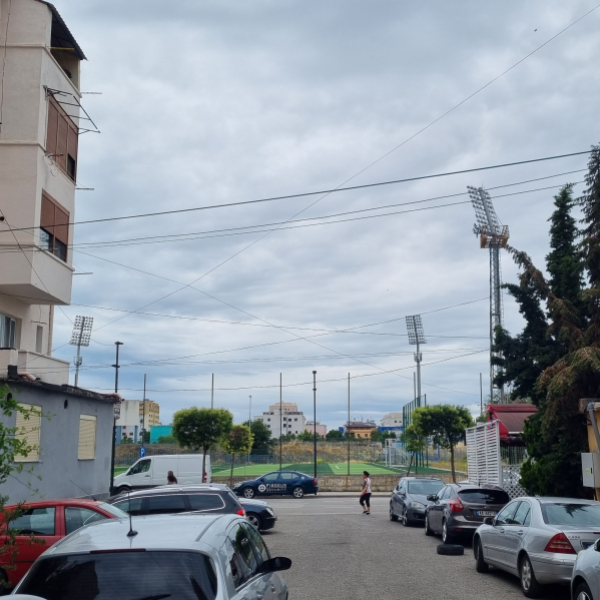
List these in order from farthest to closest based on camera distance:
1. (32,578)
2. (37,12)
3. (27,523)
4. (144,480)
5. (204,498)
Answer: (144,480) → (37,12) → (204,498) → (27,523) → (32,578)

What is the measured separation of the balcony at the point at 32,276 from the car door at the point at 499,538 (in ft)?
51.4

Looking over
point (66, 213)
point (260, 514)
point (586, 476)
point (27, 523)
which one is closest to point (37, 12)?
point (66, 213)

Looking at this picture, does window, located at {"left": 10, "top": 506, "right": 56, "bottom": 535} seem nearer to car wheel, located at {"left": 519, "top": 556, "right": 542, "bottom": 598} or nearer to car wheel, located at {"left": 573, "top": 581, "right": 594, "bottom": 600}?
car wheel, located at {"left": 519, "top": 556, "right": 542, "bottom": 598}

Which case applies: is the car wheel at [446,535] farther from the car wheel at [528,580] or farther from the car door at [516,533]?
the car wheel at [528,580]

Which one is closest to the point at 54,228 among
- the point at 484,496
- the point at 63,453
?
the point at 63,453

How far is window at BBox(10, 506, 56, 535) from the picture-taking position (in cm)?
1162

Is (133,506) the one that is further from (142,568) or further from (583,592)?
(142,568)

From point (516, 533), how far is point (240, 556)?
25.2ft

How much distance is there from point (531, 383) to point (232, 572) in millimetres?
21450

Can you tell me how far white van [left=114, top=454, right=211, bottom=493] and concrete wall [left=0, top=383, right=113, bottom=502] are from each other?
8882mm

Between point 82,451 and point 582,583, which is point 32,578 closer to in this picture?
point 582,583

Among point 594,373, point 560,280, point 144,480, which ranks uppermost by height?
point 560,280

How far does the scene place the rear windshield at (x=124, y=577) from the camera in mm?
4848

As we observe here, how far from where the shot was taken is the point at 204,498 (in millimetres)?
15258
